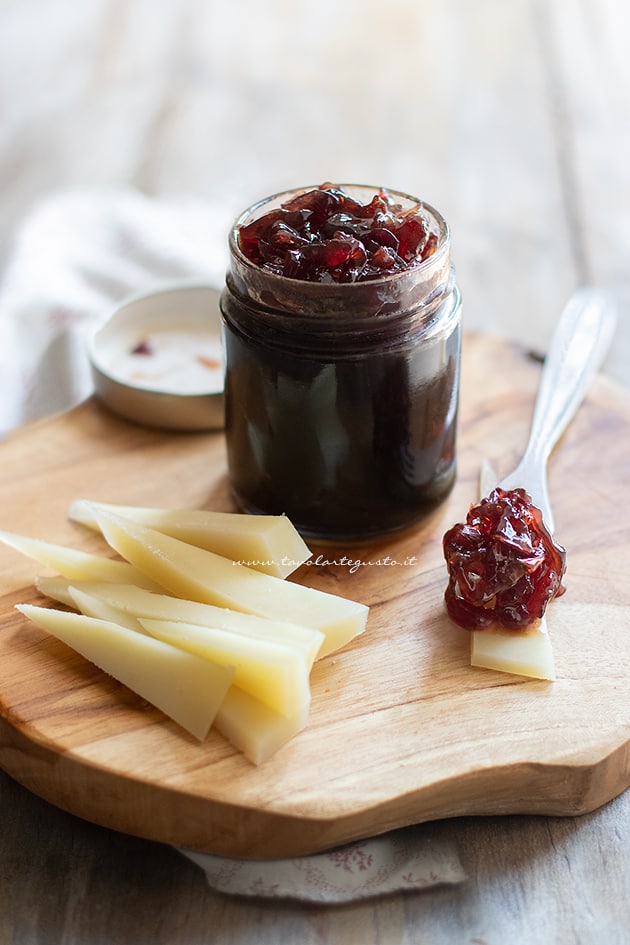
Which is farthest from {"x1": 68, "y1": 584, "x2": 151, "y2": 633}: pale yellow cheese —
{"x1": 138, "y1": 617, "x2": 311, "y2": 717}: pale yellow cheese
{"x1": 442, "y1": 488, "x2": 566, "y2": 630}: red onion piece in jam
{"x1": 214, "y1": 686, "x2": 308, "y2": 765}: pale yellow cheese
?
{"x1": 442, "y1": 488, "x2": 566, "y2": 630}: red onion piece in jam

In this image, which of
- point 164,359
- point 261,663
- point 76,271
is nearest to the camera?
point 261,663

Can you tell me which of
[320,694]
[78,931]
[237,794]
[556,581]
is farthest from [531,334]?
[78,931]

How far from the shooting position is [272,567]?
2.18 m

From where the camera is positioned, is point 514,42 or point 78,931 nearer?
point 78,931

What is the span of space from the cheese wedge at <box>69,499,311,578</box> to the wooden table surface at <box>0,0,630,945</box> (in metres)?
1.48

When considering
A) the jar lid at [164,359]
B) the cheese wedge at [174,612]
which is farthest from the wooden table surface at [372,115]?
the cheese wedge at [174,612]

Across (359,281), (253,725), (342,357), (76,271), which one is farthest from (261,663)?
(76,271)

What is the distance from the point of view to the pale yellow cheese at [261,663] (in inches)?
72.9

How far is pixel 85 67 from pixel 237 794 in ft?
12.8

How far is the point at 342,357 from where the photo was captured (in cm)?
211

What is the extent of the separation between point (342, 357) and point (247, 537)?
1.33 feet

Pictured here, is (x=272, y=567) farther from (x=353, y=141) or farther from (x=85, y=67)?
(x=85, y=67)

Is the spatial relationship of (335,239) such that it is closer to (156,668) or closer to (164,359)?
(156,668)

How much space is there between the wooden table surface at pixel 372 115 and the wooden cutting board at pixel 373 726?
1.29 meters
